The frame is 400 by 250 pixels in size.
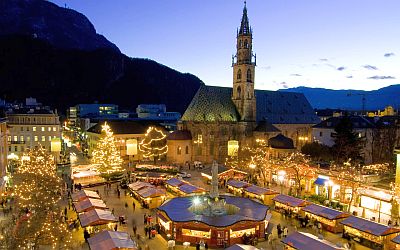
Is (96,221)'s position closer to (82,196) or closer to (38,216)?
(38,216)

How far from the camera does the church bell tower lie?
72.9 metres

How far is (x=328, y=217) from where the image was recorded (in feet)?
101

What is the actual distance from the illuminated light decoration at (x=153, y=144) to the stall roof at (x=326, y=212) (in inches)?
1475

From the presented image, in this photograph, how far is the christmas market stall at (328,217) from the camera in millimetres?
30688

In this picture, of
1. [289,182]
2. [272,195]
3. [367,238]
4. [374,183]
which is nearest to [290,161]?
[289,182]

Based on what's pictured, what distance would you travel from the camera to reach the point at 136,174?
51.3 meters

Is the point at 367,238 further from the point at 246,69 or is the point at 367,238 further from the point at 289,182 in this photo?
the point at 246,69

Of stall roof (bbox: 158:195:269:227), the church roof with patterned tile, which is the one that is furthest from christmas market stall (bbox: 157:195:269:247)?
the church roof with patterned tile

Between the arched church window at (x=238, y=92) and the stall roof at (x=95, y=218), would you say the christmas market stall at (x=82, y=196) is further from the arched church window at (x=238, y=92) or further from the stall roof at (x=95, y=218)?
the arched church window at (x=238, y=92)

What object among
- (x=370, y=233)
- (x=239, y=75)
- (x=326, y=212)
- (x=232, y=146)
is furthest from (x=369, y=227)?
(x=239, y=75)

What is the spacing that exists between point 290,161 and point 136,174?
22302 mm

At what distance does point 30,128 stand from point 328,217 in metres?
59.3

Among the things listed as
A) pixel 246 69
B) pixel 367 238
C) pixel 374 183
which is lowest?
pixel 367 238

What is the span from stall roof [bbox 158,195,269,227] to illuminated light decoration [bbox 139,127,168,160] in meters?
32.5
